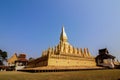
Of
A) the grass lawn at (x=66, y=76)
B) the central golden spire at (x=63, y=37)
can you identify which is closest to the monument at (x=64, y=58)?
the central golden spire at (x=63, y=37)

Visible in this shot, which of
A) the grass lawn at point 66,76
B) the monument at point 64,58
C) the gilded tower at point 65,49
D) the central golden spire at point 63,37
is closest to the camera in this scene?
the grass lawn at point 66,76

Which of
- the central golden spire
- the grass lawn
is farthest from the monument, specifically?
the grass lawn

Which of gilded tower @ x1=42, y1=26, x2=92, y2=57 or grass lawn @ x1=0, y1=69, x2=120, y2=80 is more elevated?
gilded tower @ x1=42, y1=26, x2=92, y2=57

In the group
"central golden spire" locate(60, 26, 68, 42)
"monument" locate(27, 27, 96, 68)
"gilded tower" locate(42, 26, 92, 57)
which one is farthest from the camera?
"central golden spire" locate(60, 26, 68, 42)

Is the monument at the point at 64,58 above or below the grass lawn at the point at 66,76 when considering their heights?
above

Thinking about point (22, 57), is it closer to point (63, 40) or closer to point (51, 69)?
point (63, 40)

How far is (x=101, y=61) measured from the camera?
168ft

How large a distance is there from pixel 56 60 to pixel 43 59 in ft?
13.2

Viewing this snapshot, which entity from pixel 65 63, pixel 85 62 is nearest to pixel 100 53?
pixel 85 62

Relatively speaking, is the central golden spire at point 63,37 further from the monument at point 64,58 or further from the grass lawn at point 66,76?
the grass lawn at point 66,76

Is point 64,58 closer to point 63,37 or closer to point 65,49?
point 65,49

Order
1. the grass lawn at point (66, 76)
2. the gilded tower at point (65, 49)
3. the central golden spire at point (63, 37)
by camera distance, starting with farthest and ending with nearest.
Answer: the central golden spire at point (63, 37)
the gilded tower at point (65, 49)
the grass lawn at point (66, 76)

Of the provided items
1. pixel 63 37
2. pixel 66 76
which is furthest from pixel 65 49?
pixel 66 76

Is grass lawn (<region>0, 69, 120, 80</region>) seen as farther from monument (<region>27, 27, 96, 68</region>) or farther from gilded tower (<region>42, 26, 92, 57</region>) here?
gilded tower (<region>42, 26, 92, 57</region>)
